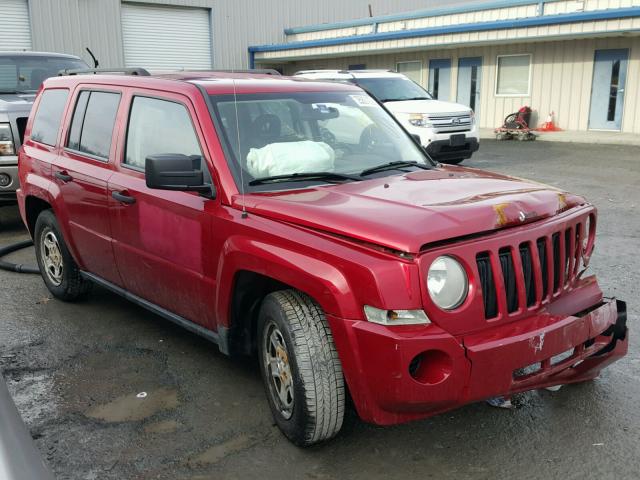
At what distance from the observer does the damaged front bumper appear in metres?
2.75

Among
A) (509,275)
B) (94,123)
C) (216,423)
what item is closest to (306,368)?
(216,423)

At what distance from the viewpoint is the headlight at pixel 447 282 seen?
9.26 feet

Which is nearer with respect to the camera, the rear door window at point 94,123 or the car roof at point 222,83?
the car roof at point 222,83

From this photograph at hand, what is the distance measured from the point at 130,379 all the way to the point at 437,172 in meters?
2.29

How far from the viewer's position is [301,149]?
3914mm

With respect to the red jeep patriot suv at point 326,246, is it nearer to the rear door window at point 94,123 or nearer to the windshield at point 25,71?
the rear door window at point 94,123

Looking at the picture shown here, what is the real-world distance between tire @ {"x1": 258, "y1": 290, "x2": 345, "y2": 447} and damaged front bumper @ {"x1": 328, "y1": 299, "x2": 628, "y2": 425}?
0.15 m

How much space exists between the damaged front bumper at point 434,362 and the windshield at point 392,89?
11036 mm

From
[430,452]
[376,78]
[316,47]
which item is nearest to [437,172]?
[430,452]

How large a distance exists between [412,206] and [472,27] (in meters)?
19.0

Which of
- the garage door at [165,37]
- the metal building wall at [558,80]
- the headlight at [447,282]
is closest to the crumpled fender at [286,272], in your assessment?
the headlight at [447,282]

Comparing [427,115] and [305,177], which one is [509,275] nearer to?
[305,177]

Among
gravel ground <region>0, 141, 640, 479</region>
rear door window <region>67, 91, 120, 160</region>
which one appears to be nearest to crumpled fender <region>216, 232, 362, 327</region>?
gravel ground <region>0, 141, 640, 479</region>

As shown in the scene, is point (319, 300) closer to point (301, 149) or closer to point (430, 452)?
point (430, 452)
